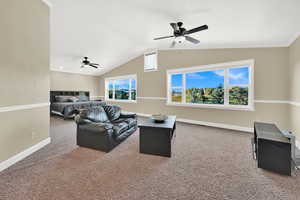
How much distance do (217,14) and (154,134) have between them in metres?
2.95

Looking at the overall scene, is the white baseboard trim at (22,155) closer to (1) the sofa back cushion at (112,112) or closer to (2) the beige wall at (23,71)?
(2) the beige wall at (23,71)

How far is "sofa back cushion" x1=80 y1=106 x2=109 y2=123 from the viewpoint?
288 cm

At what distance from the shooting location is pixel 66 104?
5777 mm

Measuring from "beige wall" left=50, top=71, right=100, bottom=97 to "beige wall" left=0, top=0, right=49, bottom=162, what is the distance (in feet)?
16.2

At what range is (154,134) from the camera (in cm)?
255

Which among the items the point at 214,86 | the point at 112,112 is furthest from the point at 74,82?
the point at 214,86

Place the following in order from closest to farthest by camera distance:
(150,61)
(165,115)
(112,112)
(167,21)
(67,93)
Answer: (165,115) → (167,21) → (112,112) → (150,61) → (67,93)

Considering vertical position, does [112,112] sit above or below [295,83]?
below

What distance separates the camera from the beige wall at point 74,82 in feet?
23.0

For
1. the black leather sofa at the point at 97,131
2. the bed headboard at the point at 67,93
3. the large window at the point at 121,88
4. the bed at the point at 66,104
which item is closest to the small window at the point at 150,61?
the large window at the point at 121,88

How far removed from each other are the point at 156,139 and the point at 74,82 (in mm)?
7490

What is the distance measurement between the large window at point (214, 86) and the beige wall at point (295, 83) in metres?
0.82

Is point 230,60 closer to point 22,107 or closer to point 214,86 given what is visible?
point 214,86

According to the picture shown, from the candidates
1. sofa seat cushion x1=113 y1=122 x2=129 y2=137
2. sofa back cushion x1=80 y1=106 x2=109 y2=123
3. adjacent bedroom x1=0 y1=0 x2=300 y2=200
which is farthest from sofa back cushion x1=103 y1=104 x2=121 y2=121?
sofa seat cushion x1=113 y1=122 x2=129 y2=137
